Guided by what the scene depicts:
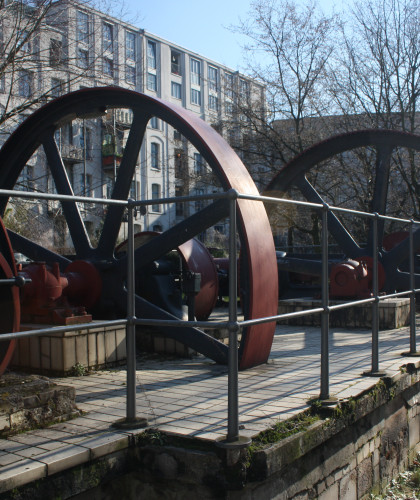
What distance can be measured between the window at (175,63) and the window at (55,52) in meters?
32.5

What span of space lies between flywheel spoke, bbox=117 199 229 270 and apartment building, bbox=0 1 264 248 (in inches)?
92.3

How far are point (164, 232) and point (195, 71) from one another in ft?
138

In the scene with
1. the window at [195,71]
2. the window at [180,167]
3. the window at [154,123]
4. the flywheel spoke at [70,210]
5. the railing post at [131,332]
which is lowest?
the railing post at [131,332]

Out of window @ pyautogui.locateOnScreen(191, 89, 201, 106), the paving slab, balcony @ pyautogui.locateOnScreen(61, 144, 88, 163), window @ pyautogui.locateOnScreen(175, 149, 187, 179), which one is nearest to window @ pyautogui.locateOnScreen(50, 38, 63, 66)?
balcony @ pyautogui.locateOnScreen(61, 144, 88, 163)

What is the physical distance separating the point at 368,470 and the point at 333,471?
2.15ft

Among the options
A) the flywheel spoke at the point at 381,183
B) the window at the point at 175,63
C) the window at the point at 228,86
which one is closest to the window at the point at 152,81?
the window at the point at 175,63

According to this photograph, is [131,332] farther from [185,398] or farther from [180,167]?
[180,167]

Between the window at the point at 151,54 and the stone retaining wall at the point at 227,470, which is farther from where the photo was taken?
the window at the point at 151,54

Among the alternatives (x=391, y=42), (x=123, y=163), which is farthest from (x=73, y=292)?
(x=391, y=42)

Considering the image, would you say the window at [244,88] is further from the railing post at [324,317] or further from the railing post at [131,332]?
the railing post at [131,332]

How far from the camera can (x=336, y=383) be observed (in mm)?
4605

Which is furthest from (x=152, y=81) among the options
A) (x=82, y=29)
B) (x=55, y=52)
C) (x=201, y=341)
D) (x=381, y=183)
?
(x=201, y=341)

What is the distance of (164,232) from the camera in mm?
5656

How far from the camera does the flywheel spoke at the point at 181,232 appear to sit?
5.38 meters
